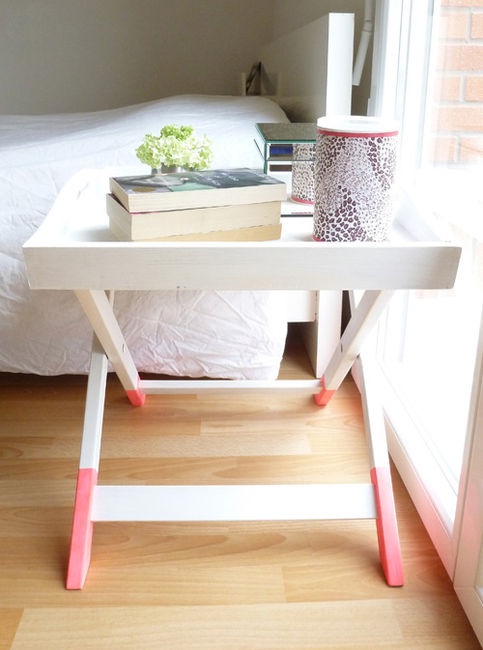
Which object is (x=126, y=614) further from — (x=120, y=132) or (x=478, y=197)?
(x=120, y=132)

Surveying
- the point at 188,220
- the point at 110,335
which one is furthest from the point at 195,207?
the point at 110,335

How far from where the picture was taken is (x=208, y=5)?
10.5 feet

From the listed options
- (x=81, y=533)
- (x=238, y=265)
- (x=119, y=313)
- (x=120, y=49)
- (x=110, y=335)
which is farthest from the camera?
(x=120, y=49)

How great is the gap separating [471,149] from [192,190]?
18.9 inches

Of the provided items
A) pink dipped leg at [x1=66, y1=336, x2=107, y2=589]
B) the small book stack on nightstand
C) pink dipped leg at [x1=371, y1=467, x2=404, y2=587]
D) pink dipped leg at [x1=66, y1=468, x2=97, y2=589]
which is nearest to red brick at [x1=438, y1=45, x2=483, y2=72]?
the small book stack on nightstand

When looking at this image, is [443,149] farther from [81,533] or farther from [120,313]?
[81,533]

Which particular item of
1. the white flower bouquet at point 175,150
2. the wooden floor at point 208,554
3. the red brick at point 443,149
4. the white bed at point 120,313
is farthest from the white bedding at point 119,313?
the red brick at point 443,149

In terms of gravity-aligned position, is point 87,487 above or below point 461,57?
below

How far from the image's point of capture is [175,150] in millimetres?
1147

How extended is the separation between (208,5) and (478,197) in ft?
7.99

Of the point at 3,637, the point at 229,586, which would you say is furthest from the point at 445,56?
the point at 3,637

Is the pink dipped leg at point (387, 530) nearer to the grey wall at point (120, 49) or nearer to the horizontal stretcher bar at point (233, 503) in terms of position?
the horizontal stretcher bar at point (233, 503)

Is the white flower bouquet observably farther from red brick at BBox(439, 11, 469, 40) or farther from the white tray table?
red brick at BBox(439, 11, 469, 40)

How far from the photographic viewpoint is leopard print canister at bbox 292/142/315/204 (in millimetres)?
1176
